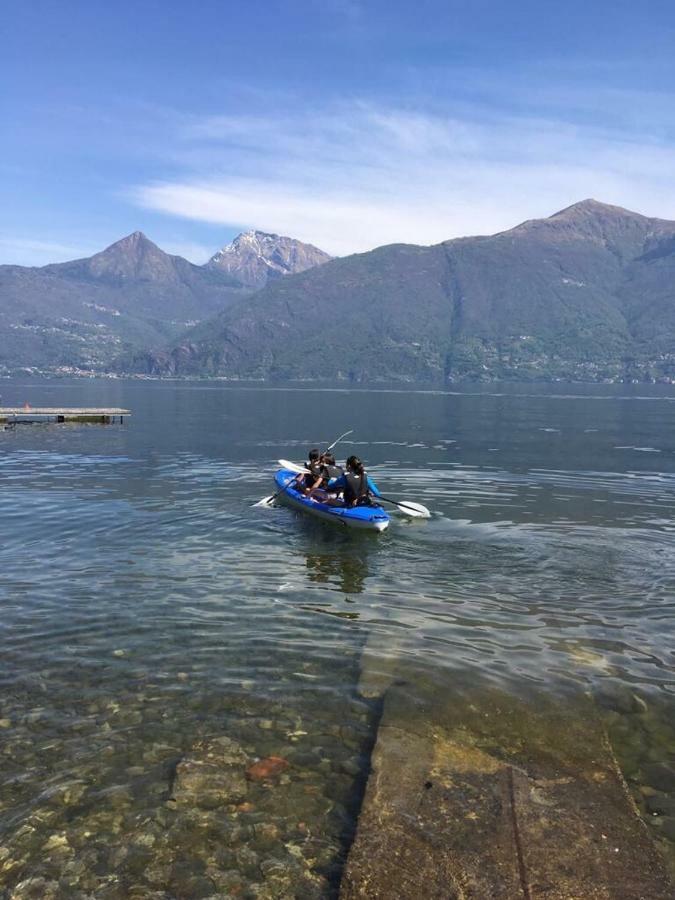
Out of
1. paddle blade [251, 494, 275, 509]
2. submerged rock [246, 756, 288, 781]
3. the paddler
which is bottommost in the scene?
submerged rock [246, 756, 288, 781]

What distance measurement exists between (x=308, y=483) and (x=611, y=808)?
2212 cm

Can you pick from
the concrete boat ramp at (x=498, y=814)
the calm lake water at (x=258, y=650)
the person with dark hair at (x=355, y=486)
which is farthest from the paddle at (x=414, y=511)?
the concrete boat ramp at (x=498, y=814)

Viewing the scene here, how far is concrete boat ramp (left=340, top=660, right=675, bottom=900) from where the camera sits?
7207 millimetres

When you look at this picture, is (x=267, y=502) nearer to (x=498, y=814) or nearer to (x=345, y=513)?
(x=345, y=513)

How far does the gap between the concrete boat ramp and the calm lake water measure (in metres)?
0.53

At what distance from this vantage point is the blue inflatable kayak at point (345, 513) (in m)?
24.2

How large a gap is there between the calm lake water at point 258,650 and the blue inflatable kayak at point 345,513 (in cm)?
62

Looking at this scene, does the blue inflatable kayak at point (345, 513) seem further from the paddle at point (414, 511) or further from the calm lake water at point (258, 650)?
the paddle at point (414, 511)

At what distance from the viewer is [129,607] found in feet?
53.4

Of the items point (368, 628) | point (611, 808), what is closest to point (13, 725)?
point (368, 628)

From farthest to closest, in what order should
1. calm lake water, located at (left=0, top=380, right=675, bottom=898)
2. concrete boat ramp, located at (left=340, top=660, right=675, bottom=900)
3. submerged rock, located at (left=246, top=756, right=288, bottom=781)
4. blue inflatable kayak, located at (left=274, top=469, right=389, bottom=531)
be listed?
blue inflatable kayak, located at (left=274, top=469, right=389, bottom=531) < submerged rock, located at (left=246, top=756, right=288, bottom=781) < calm lake water, located at (left=0, top=380, right=675, bottom=898) < concrete boat ramp, located at (left=340, top=660, right=675, bottom=900)

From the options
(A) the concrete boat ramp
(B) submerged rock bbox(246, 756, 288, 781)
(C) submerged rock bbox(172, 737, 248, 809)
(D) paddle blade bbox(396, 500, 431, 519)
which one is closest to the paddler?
(D) paddle blade bbox(396, 500, 431, 519)

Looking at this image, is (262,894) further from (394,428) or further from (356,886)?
(394,428)

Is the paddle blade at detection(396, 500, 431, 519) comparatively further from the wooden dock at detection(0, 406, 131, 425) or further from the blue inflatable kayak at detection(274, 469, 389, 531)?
the wooden dock at detection(0, 406, 131, 425)
